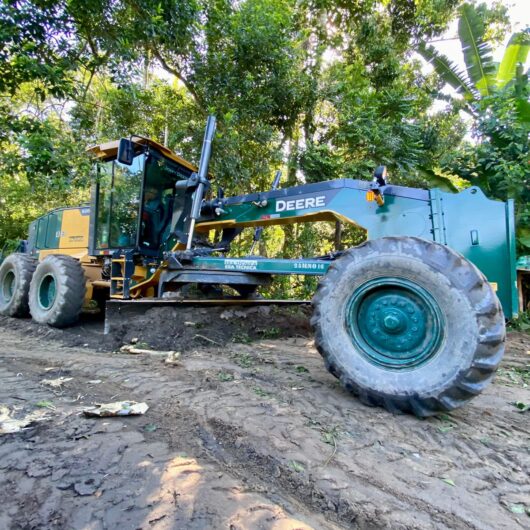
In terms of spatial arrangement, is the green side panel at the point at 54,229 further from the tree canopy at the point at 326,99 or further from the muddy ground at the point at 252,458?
the muddy ground at the point at 252,458

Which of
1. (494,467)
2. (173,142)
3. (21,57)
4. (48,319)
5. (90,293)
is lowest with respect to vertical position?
(494,467)

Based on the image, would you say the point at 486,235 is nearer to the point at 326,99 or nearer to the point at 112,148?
the point at 112,148

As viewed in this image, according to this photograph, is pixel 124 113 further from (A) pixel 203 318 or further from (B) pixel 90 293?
(A) pixel 203 318

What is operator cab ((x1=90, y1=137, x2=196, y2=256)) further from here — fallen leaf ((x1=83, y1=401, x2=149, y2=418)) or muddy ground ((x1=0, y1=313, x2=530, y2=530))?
fallen leaf ((x1=83, y1=401, x2=149, y2=418))

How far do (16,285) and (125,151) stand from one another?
4060 millimetres

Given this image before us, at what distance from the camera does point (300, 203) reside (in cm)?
437

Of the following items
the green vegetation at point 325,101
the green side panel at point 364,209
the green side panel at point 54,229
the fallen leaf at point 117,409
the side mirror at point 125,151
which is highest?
the green vegetation at point 325,101

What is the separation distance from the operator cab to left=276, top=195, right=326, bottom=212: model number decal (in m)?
2.19

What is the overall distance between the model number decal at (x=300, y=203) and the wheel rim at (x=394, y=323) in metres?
1.46

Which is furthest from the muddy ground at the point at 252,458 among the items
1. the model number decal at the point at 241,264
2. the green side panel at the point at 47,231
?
the green side panel at the point at 47,231

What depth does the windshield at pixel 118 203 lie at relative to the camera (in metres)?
6.03

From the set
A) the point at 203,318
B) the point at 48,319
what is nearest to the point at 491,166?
the point at 203,318

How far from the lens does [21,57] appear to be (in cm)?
368

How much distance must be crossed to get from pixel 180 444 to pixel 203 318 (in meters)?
3.35
